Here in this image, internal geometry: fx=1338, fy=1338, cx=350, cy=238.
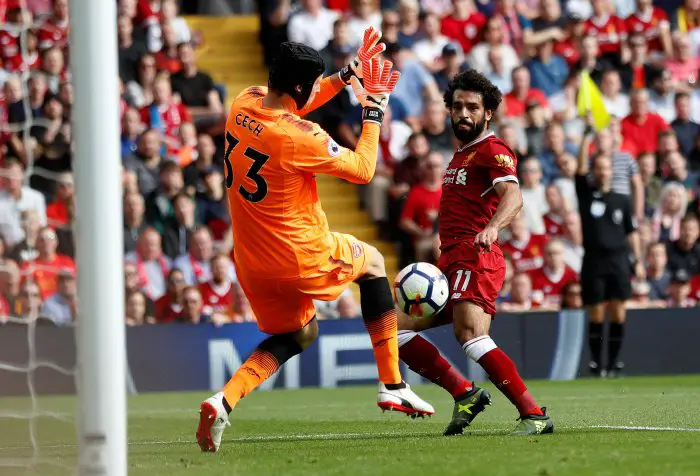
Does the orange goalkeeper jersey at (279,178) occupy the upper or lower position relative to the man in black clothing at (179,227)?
upper

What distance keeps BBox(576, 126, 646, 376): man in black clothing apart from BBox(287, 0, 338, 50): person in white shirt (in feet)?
12.3

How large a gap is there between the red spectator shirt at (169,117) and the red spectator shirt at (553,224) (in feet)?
13.3

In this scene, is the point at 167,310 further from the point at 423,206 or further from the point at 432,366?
the point at 432,366

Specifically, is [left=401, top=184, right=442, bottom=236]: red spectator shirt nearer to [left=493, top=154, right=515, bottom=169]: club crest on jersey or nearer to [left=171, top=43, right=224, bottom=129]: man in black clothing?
[left=171, top=43, right=224, bottom=129]: man in black clothing

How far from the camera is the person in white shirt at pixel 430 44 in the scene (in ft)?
51.2

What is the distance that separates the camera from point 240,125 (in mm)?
6996

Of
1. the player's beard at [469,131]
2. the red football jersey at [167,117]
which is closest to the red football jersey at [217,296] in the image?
the red football jersey at [167,117]

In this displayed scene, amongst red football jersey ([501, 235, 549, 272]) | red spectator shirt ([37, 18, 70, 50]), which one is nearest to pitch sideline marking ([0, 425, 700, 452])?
red spectator shirt ([37, 18, 70, 50])

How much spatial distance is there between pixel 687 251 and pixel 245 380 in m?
8.62

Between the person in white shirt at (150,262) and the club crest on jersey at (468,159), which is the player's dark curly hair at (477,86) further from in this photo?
the person in white shirt at (150,262)

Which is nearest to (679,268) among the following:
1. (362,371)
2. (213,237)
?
(362,371)

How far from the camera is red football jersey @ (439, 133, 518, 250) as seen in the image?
7.41 metres

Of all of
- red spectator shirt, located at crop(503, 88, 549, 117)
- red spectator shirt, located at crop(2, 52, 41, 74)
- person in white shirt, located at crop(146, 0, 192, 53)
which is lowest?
red spectator shirt, located at crop(503, 88, 549, 117)

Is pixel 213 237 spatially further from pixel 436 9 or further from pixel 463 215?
pixel 463 215
